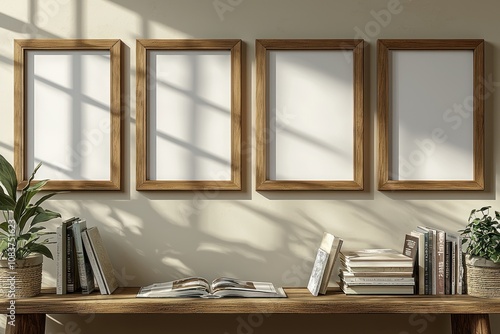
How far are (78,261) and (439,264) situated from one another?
1494 millimetres

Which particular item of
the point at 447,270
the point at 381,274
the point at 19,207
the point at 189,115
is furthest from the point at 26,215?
the point at 447,270

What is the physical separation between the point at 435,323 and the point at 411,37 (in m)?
1.30

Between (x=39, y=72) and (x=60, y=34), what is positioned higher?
(x=60, y=34)

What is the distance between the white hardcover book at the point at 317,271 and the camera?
8.11 ft

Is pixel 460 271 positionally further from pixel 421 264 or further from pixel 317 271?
pixel 317 271

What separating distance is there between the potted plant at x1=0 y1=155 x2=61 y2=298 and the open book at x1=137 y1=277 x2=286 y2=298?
0.44 m

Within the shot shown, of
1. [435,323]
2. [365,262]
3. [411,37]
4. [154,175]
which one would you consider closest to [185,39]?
[154,175]

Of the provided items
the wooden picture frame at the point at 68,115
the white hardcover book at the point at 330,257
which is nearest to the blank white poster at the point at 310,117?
the white hardcover book at the point at 330,257

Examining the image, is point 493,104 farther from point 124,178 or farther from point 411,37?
point 124,178

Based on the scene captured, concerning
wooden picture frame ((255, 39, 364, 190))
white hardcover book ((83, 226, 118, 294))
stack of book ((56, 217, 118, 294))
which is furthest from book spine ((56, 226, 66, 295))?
wooden picture frame ((255, 39, 364, 190))

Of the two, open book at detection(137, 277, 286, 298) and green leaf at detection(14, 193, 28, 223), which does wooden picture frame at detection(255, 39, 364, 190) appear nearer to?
open book at detection(137, 277, 286, 298)

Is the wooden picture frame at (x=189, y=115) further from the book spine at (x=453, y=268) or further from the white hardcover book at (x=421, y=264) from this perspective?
the book spine at (x=453, y=268)

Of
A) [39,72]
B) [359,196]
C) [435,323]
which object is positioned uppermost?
[39,72]

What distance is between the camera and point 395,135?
2707mm
